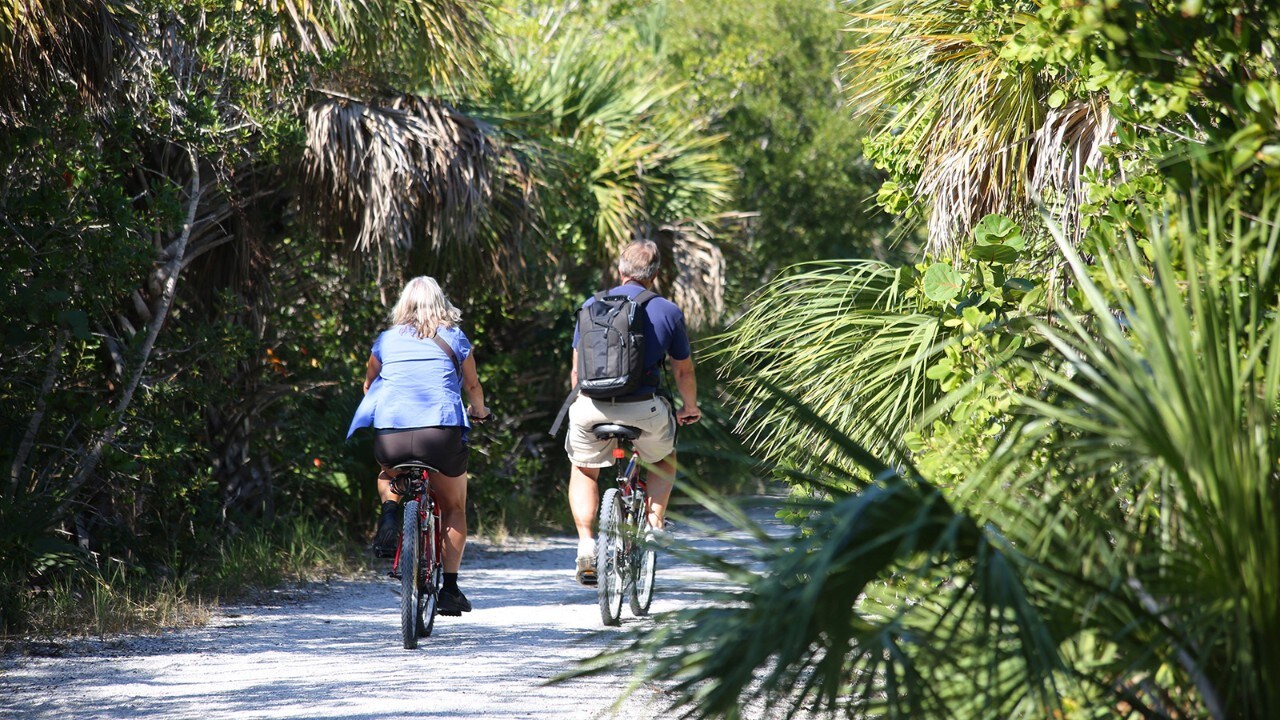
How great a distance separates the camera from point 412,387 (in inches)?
231

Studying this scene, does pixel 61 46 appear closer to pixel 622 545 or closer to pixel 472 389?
pixel 472 389

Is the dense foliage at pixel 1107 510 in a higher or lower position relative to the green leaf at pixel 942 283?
lower

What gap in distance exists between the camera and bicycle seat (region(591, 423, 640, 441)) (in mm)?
6266

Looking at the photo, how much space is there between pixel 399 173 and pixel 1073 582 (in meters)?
6.00

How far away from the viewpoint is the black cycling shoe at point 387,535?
5.75 meters

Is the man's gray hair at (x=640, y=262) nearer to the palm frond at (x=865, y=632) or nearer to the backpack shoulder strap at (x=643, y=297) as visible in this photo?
the backpack shoulder strap at (x=643, y=297)

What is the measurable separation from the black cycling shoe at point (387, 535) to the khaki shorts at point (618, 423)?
95 cm

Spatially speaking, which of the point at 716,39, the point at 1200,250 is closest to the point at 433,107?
the point at 1200,250

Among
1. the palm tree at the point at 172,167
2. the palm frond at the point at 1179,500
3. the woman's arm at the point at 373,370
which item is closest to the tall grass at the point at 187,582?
the palm tree at the point at 172,167

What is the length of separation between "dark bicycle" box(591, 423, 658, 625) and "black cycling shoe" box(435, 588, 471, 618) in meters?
0.66

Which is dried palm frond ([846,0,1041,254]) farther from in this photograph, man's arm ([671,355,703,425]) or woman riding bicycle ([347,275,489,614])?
woman riding bicycle ([347,275,489,614])

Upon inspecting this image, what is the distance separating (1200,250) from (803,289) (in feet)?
9.49

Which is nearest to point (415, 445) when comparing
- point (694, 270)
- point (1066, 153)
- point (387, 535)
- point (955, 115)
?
point (387, 535)

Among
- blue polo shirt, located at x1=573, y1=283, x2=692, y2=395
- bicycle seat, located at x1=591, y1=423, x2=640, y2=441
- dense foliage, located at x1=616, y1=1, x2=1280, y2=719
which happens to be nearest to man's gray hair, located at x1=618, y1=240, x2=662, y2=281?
blue polo shirt, located at x1=573, y1=283, x2=692, y2=395
